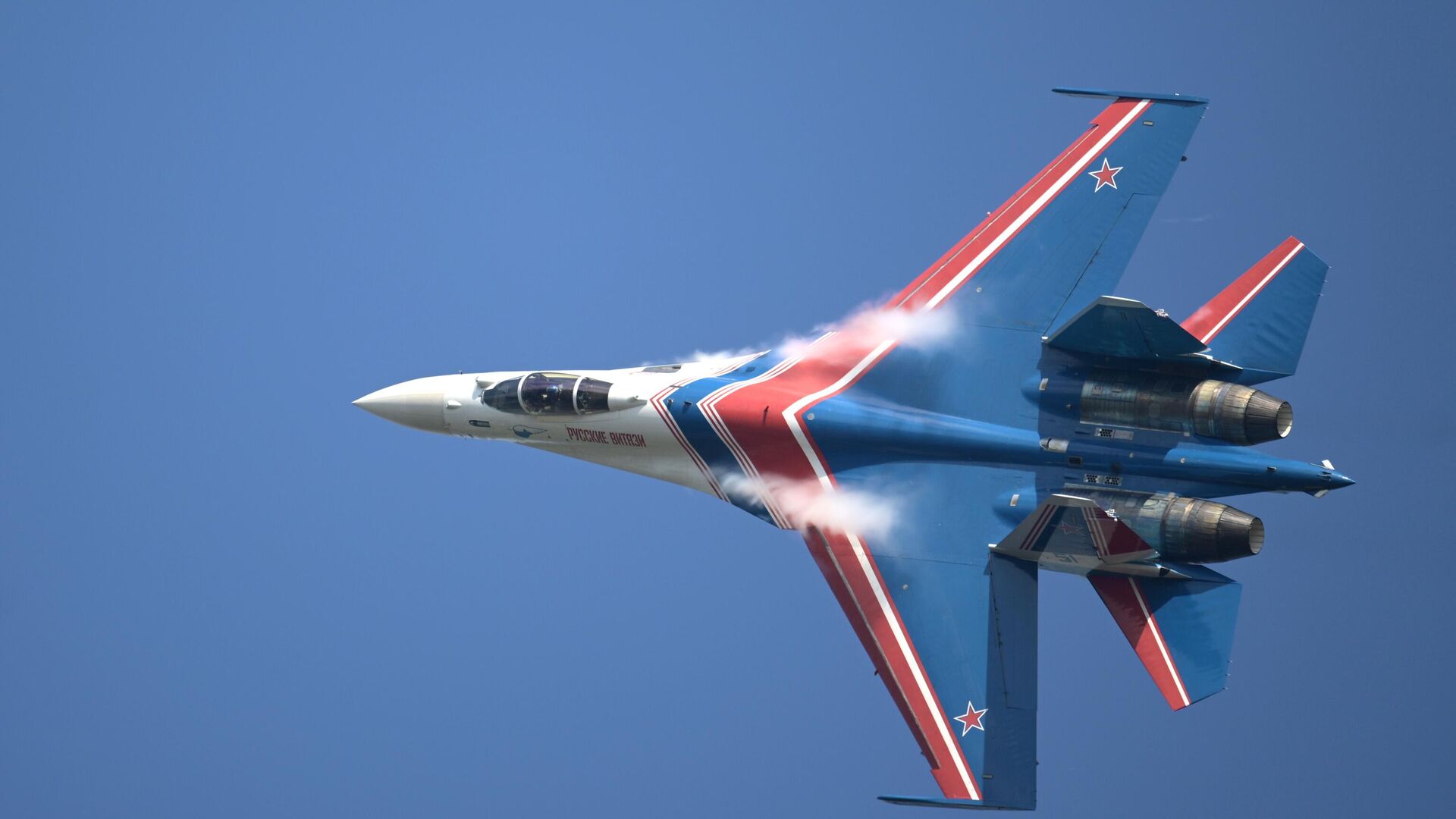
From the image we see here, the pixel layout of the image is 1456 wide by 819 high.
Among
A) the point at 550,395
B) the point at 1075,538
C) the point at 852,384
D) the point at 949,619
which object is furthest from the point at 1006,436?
the point at 550,395

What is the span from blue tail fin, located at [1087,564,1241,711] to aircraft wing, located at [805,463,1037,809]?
3.89 ft

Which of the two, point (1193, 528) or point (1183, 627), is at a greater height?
point (1193, 528)

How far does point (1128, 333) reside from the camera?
62.2 feet

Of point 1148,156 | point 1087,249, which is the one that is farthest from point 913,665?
point 1148,156

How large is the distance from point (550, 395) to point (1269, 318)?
8860 mm

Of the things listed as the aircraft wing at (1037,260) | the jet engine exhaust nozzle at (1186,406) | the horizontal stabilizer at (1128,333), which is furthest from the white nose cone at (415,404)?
the jet engine exhaust nozzle at (1186,406)

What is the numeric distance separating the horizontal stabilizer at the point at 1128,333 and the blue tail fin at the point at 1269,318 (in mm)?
547

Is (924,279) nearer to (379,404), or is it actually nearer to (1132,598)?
(1132,598)

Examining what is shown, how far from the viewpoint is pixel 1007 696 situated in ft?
63.2

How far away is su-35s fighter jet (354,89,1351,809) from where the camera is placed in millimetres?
18766

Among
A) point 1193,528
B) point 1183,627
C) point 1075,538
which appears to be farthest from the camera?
point 1183,627

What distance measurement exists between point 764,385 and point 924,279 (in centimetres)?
241

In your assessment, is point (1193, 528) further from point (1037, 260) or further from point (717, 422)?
point (717, 422)

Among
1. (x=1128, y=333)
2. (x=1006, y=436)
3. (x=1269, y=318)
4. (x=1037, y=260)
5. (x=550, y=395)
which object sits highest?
(x=1037, y=260)
